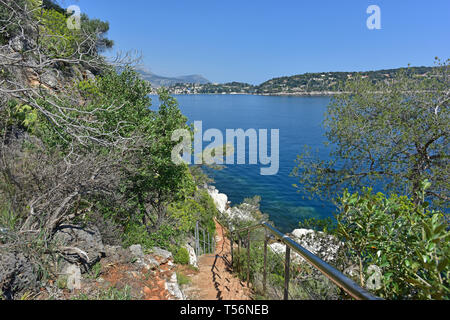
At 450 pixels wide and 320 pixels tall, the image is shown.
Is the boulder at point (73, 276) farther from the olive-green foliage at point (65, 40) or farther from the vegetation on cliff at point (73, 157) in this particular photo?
the olive-green foliage at point (65, 40)

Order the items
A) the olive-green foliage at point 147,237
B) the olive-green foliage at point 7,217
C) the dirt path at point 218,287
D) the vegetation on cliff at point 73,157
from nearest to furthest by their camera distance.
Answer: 1. the olive-green foliage at point 7,217
2. the vegetation on cliff at point 73,157
3. the dirt path at point 218,287
4. the olive-green foliage at point 147,237

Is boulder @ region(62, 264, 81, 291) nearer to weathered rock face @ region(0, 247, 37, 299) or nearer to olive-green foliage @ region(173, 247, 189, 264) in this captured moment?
weathered rock face @ region(0, 247, 37, 299)

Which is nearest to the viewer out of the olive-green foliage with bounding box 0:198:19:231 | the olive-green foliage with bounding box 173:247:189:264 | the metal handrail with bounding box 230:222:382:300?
the metal handrail with bounding box 230:222:382:300

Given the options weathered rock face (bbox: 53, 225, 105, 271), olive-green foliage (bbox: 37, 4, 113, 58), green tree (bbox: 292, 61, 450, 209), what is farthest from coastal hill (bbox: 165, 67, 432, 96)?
weathered rock face (bbox: 53, 225, 105, 271)

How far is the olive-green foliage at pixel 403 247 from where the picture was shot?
58.5 inches

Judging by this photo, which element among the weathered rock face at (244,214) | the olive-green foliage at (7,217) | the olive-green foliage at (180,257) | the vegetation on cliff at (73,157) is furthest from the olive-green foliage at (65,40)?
the weathered rock face at (244,214)

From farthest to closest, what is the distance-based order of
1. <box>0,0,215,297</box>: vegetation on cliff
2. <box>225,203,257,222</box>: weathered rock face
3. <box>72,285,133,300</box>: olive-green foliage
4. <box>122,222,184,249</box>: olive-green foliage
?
<box>225,203,257,222</box>: weathered rock face < <box>122,222,184,249</box>: olive-green foliage < <box>0,0,215,297</box>: vegetation on cliff < <box>72,285,133,300</box>: olive-green foliage

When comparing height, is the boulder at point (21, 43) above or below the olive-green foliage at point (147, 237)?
above

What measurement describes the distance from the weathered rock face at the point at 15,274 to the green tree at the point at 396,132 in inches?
322

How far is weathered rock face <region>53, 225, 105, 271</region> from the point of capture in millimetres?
3945

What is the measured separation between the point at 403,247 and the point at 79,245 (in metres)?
4.50

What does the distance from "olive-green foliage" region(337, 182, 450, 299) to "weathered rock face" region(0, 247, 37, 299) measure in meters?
3.85

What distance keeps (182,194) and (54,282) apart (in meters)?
7.34
